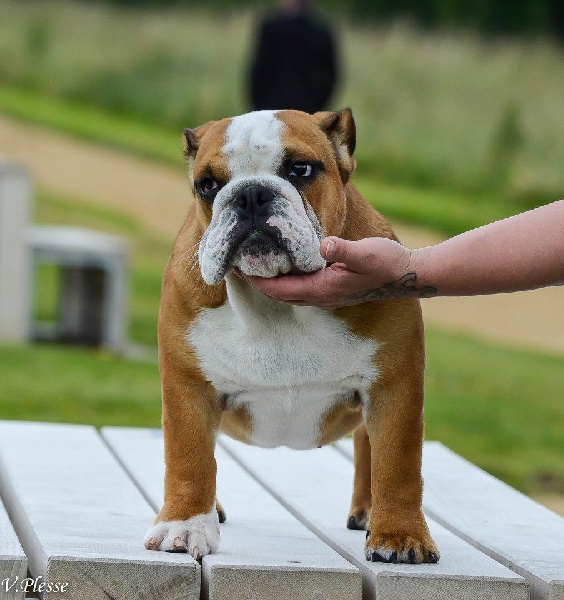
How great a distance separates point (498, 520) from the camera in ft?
10.5

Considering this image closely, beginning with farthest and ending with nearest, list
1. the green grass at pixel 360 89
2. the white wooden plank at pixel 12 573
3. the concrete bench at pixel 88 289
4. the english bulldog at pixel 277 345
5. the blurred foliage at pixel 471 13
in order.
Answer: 1. the blurred foliage at pixel 471 13
2. the green grass at pixel 360 89
3. the concrete bench at pixel 88 289
4. the english bulldog at pixel 277 345
5. the white wooden plank at pixel 12 573

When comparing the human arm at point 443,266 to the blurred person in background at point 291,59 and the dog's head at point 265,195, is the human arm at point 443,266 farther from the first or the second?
the blurred person in background at point 291,59

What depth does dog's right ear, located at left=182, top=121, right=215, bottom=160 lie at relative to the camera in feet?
9.23

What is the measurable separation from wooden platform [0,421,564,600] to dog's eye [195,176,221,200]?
0.71m

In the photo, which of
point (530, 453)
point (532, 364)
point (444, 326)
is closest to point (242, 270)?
point (530, 453)

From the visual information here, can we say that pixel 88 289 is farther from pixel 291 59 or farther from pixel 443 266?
pixel 443 266

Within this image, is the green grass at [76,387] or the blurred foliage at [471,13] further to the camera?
the blurred foliage at [471,13]

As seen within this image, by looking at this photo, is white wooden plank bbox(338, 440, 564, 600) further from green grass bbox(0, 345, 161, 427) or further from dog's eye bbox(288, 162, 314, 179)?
green grass bbox(0, 345, 161, 427)

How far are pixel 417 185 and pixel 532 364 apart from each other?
26.3ft

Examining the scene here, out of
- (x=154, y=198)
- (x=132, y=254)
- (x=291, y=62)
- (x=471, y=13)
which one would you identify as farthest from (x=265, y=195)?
(x=471, y=13)

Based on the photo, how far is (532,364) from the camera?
31.6ft

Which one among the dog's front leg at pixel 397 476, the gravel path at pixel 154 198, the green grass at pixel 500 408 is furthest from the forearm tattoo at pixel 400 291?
the gravel path at pixel 154 198

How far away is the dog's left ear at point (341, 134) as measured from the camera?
2.80m

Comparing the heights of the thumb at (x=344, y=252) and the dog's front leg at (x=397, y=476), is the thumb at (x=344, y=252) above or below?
above
